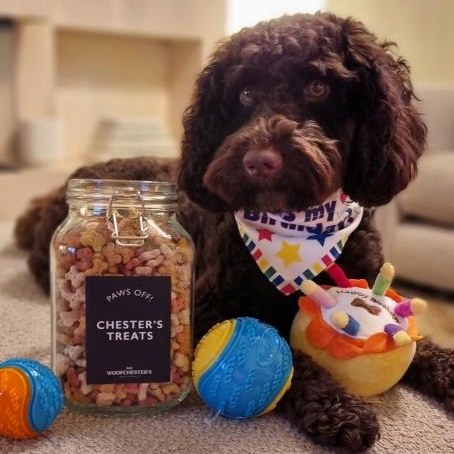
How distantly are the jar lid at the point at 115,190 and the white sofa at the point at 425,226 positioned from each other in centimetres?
147

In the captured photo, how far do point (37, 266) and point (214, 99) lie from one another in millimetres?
743

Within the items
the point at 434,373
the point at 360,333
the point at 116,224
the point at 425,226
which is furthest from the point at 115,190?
the point at 425,226

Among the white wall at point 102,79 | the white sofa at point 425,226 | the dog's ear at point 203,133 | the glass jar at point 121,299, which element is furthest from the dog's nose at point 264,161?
the white wall at point 102,79

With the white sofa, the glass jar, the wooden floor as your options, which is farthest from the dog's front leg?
the white sofa

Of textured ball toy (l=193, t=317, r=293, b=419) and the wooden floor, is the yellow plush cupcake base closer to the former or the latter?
textured ball toy (l=193, t=317, r=293, b=419)

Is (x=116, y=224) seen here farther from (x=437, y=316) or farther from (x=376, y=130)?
(x=437, y=316)

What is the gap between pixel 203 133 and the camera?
1.21 metres

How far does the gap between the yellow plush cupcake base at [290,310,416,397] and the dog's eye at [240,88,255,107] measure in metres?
0.36

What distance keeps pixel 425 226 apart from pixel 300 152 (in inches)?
62.5

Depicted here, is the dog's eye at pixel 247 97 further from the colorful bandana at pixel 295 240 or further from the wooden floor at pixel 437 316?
the wooden floor at pixel 437 316

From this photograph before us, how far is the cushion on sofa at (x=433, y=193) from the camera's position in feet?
7.46

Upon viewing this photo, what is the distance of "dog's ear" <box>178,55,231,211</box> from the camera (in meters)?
1.19

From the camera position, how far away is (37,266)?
1.69 meters

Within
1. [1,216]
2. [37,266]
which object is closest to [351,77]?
[37,266]
